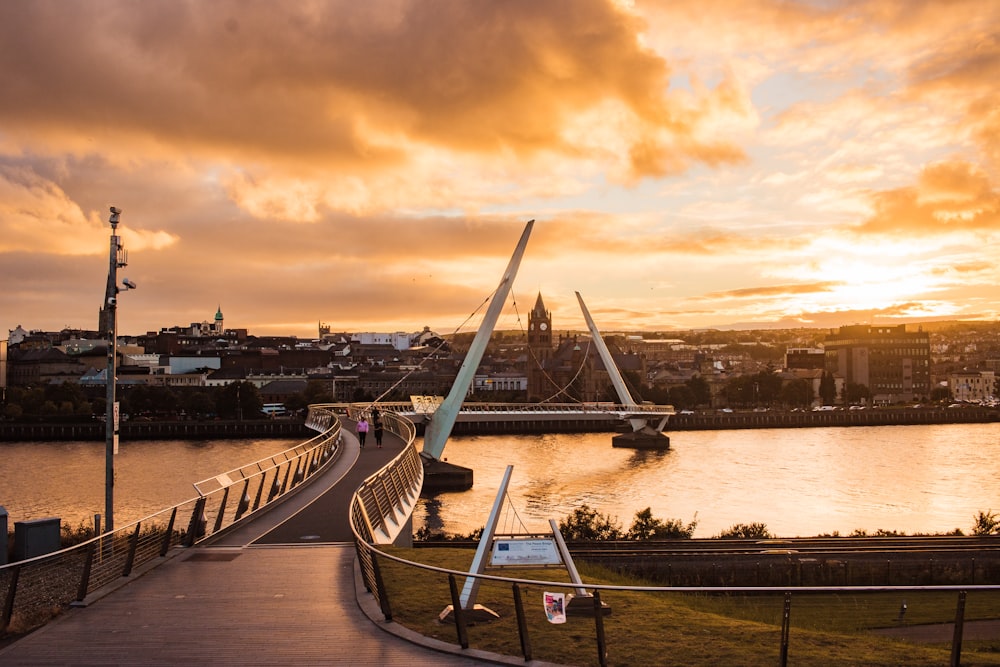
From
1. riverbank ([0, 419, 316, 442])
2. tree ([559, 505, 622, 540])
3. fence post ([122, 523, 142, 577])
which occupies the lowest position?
riverbank ([0, 419, 316, 442])

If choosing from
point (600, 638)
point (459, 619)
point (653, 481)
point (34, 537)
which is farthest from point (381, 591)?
point (653, 481)

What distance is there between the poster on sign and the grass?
4 centimetres

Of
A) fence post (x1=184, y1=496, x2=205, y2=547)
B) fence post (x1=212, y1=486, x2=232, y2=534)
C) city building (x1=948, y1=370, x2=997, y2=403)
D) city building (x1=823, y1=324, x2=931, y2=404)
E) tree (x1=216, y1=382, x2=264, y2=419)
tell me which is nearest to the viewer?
fence post (x1=184, y1=496, x2=205, y2=547)

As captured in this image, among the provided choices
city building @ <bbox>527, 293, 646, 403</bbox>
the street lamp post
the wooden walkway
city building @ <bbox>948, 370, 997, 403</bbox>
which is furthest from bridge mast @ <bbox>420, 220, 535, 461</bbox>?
city building @ <bbox>948, 370, 997, 403</bbox>

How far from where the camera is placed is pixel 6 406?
269 ft

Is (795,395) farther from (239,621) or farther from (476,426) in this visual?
(239,621)

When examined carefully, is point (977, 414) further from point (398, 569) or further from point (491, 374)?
point (398, 569)

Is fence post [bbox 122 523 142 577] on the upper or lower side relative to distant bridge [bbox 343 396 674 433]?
upper

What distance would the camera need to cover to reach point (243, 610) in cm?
723

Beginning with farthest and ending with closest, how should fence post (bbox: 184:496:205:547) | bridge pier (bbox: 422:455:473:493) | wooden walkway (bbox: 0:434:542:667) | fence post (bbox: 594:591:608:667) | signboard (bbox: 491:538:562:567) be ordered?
bridge pier (bbox: 422:455:473:493)
fence post (bbox: 184:496:205:547)
signboard (bbox: 491:538:562:567)
wooden walkway (bbox: 0:434:542:667)
fence post (bbox: 594:591:608:667)

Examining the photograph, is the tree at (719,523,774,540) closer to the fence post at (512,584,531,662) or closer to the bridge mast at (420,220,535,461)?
the bridge mast at (420,220,535,461)

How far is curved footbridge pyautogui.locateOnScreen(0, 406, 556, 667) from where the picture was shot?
20.2 feet

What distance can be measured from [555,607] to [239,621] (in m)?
2.36

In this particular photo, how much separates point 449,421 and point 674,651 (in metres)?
31.6
